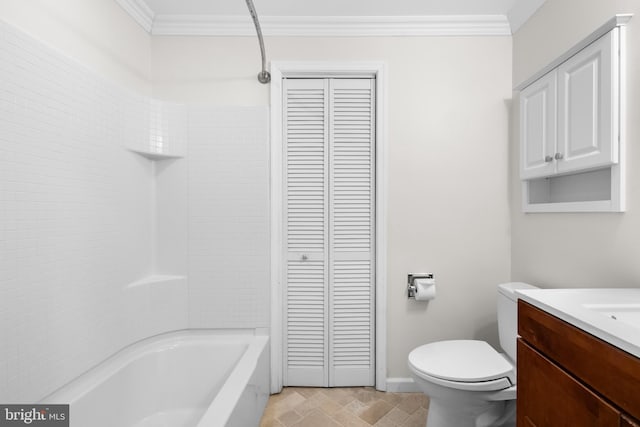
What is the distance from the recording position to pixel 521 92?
167 cm

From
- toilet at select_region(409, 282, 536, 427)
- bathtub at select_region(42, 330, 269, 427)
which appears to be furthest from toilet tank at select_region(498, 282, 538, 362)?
bathtub at select_region(42, 330, 269, 427)

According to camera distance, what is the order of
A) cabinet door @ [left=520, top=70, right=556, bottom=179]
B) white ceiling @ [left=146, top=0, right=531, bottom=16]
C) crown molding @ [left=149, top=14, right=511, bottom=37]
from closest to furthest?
cabinet door @ [left=520, top=70, right=556, bottom=179], white ceiling @ [left=146, top=0, right=531, bottom=16], crown molding @ [left=149, top=14, right=511, bottom=37]

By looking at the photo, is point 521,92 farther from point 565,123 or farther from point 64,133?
point 64,133

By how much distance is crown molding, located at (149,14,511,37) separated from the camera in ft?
6.20

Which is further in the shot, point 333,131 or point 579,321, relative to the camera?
point 333,131

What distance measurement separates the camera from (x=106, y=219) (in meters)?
1.53

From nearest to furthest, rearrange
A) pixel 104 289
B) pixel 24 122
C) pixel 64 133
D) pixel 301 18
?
pixel 24 122
pixel 64 133
pixel 104 289
pixel 301 18

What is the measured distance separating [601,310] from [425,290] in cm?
97

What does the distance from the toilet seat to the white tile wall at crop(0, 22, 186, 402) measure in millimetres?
1531

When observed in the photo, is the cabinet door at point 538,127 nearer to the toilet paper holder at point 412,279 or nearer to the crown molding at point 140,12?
the toilet paper holder at point 412,279

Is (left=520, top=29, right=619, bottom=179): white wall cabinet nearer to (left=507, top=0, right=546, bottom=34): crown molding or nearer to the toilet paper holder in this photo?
(left=507, top=0, right=546, bottom=34): crown molding

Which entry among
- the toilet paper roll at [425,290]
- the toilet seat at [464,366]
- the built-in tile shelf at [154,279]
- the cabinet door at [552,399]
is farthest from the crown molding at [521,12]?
the built-in tile shelf at [154,279]

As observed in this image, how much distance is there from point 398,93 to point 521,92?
26.4 inches

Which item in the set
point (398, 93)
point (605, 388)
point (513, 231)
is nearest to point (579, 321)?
point (605, 388)
